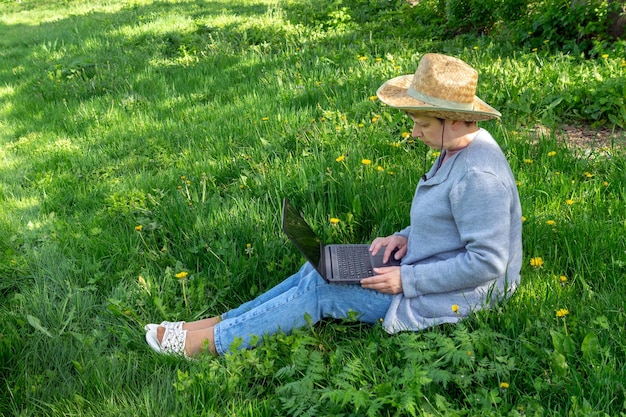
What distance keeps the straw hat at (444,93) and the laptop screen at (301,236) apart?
24.7 inches

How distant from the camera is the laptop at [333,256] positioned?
95.2 inches

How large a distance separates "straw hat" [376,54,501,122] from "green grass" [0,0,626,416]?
80cm

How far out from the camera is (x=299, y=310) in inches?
98.7

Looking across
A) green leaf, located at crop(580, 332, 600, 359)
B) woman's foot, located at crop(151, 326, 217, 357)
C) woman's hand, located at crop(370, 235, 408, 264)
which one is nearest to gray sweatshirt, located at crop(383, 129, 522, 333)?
woman's hand, located at crop(370, 235, 408, 264)

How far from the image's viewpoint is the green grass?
2146mm

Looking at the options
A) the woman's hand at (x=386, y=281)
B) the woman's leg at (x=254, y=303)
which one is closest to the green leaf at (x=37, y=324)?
the woman's leg at (x=254, y=303)

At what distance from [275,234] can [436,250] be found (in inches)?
43.3

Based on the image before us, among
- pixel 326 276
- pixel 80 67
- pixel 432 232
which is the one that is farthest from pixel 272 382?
pixel 80 67

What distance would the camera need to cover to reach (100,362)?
2.51m

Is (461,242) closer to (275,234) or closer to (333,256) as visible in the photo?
(333,256)

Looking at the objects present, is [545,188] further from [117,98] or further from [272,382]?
[117,98]

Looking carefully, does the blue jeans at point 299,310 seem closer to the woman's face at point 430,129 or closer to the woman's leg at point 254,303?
the woman's leg at point 254,303

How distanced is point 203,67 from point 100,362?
16.1 feet

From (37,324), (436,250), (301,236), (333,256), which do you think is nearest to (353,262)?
(333,256)
